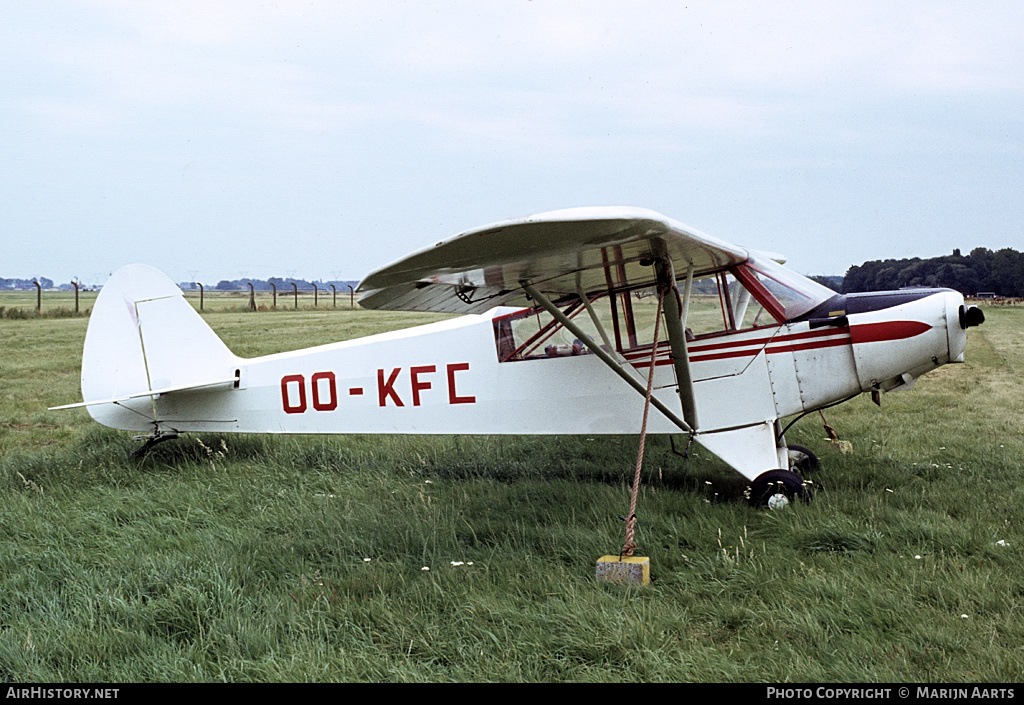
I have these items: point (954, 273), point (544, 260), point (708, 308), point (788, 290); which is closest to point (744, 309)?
point (708, 308)

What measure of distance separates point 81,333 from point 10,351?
13.1 feet

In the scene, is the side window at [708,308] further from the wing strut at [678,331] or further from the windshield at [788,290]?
the wing strut at [678,331]

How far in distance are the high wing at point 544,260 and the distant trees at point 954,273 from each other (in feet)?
10.1

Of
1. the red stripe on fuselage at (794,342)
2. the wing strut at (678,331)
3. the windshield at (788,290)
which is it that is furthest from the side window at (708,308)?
the wing strut at (678,331)

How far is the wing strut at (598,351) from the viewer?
15.2ft

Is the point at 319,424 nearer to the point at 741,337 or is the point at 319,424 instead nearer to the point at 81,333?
the point at 741,337

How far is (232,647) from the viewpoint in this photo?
3.19 metres

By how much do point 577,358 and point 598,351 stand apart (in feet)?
2.73

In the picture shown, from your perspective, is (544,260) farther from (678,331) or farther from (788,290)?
(788,290)

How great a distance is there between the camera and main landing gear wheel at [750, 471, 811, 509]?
4.91 metres

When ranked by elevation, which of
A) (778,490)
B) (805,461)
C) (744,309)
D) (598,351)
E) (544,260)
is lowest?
(805,461)

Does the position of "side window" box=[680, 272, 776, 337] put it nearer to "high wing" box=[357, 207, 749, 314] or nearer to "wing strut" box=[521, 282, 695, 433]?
"high wing" box=[357, 207, 749, 314]

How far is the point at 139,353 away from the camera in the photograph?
6750mm
